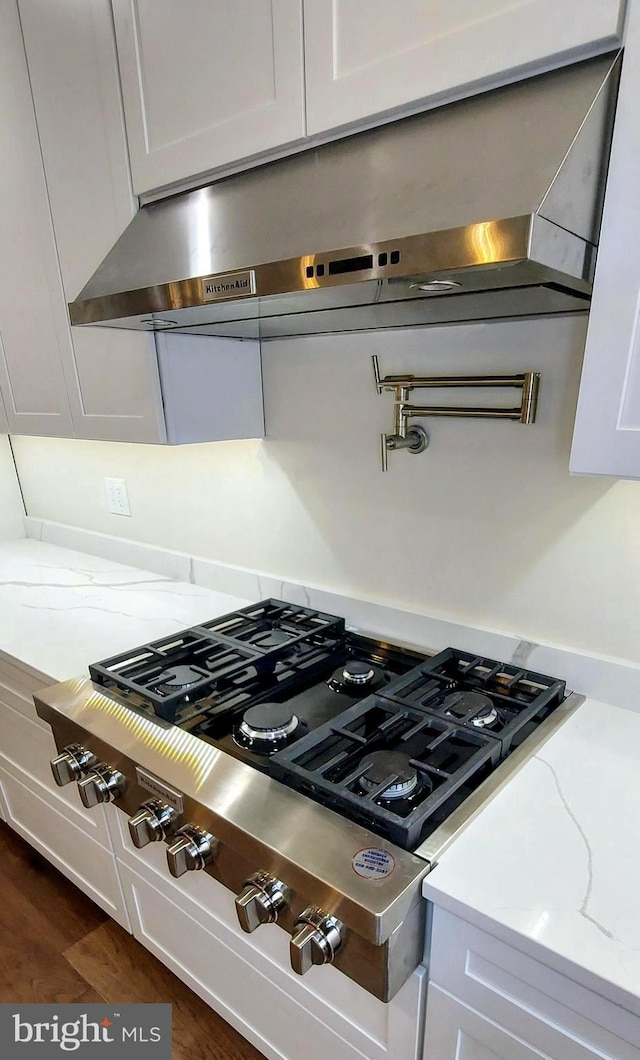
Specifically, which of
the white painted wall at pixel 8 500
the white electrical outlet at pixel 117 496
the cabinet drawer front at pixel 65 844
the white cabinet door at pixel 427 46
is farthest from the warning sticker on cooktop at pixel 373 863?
the white painted wall at pixel 8 500

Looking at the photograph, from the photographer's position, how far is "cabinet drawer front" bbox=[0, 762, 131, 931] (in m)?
1.41

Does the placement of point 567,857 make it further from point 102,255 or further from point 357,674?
point 102,255

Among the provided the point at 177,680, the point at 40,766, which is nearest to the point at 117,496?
the point at 40,766

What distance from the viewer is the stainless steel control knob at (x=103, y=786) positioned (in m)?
1.05

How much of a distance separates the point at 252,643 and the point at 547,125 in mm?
1116

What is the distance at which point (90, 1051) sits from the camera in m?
1.33

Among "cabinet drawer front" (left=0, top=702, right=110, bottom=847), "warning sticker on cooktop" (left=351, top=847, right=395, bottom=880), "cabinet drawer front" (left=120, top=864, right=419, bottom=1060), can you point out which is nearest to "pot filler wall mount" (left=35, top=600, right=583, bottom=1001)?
"warning sticker on cooktop" (left=351, top=847, right=395, bottom=880)

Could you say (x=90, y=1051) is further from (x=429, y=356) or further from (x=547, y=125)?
(x=547, y=125)

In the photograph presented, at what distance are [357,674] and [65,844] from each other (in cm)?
103

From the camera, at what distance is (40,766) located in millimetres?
1503

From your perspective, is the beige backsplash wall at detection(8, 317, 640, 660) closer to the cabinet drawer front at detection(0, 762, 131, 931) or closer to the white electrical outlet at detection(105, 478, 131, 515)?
the white electrical outlet at detection(105, 478, 131, 515)

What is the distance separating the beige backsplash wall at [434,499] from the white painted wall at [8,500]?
1078mm

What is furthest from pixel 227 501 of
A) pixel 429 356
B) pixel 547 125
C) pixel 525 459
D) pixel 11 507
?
pixel 11 507

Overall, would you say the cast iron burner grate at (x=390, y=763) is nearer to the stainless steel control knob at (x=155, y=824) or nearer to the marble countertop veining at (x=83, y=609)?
the stainless steel control knob at (x=155, y=824)
